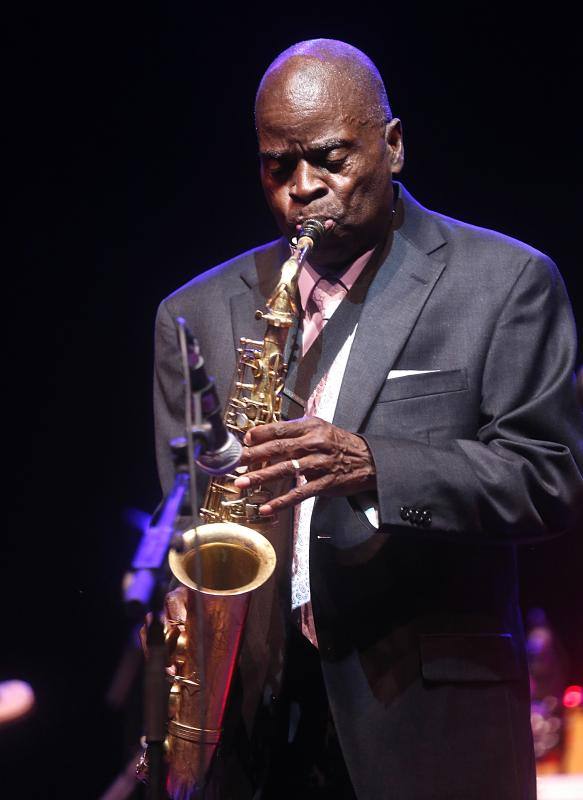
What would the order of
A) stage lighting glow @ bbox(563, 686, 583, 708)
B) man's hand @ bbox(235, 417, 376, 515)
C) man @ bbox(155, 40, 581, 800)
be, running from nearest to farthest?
man's hand @ bbox(235, 417, 376, 515), man @ bbox(155, 40, 581, 800), stage lighting glow @ bbox(563, 686, 583, 708)

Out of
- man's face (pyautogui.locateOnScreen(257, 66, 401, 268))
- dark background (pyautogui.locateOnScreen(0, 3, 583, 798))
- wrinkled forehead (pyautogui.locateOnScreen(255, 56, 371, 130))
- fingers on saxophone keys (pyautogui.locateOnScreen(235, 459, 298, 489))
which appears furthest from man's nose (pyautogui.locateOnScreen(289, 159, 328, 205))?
dark background (pyautogui.locateOnScreen(0, 3, 583, 798))

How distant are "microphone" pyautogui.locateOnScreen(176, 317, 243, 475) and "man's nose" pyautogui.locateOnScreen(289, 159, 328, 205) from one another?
88 centimetres

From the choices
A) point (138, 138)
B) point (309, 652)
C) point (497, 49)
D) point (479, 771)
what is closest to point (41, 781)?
point (309, 652)

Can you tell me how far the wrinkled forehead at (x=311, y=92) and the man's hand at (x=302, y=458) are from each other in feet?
3.06

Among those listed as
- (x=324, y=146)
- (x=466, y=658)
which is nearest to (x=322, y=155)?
(x=324, y=146)

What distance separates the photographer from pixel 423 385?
2.70 m

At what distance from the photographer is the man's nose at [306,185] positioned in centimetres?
280

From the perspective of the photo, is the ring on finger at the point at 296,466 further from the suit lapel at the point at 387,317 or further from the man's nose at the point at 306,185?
the man's nose at the point at 306,185

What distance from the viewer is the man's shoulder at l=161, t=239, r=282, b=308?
10.2 ft

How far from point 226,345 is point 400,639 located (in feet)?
3.22

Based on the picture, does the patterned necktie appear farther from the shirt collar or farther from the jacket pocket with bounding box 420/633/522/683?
the jacket pocket with bounding box 420/633/522/683

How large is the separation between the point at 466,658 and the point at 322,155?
1389 mm

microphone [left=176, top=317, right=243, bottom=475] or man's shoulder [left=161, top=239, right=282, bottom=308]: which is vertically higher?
microphone [left=176, top=317, right=243, bottom=475]

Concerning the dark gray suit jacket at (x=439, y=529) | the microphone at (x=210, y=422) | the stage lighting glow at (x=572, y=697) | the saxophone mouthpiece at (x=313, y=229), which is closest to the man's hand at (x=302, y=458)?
the dark gray suit jacket at (x=439, y=529)
